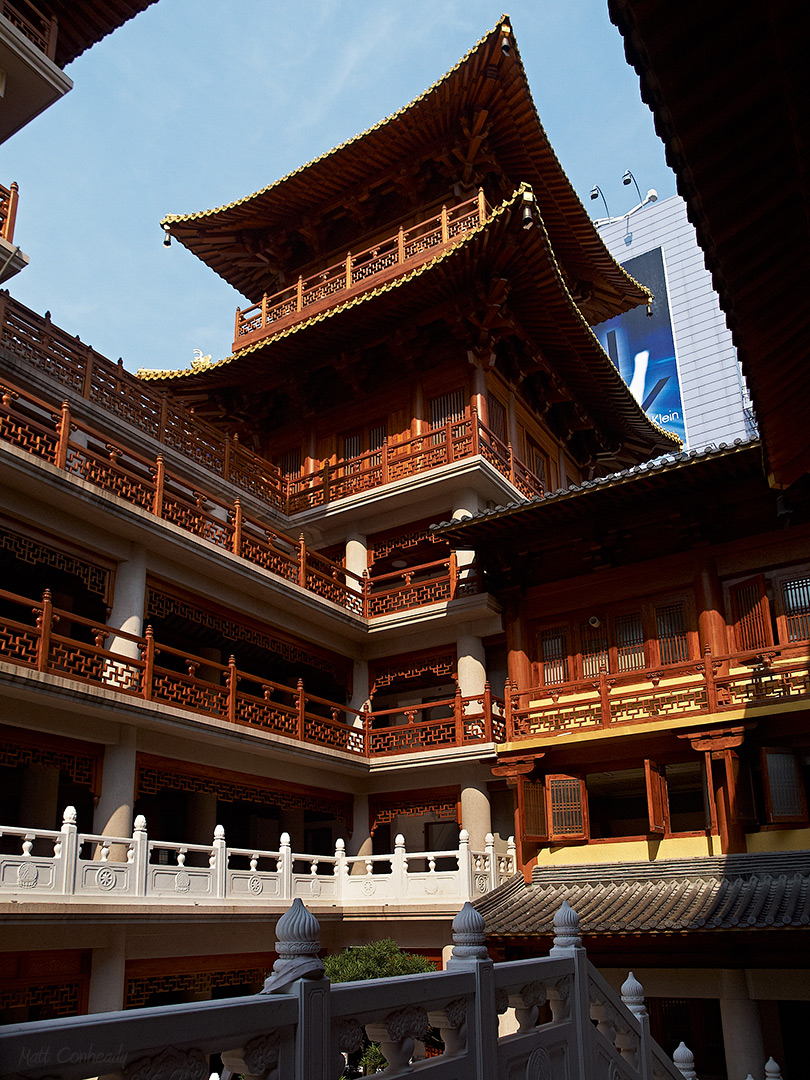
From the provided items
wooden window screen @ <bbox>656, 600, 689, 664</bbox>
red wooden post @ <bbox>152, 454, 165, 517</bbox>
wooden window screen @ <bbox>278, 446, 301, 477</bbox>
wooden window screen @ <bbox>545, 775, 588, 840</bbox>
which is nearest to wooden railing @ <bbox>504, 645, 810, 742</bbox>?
wooden window screen @ <bbox>656, 600, 689, 664</bbox>

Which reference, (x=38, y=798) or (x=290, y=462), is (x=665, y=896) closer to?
(x=38, y=798)

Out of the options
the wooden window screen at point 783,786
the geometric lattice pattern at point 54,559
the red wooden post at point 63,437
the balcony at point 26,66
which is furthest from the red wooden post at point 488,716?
the balcony at point 26,66

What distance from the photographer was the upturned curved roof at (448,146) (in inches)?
848

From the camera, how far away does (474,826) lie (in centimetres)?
1825

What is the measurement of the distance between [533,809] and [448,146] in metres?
15.6

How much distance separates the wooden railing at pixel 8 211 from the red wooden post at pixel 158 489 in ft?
13.4

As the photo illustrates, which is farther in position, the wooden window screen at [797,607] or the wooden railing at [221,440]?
the wooden railing at [221,440]

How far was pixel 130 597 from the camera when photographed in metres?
15.7

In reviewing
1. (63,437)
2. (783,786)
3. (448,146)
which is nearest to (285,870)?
(63,437)

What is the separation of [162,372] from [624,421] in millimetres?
12736

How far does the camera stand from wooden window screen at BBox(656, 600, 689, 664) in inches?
643

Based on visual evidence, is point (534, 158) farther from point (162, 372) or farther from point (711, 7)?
point (711, 7)

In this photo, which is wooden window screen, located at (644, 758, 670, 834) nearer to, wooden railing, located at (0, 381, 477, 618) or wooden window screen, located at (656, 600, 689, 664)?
wooden window screen, located at (656, 600, 689, 664)

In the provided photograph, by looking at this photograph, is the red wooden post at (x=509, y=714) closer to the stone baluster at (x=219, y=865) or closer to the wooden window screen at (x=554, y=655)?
the wooden window screen at (x=554, y=655)
